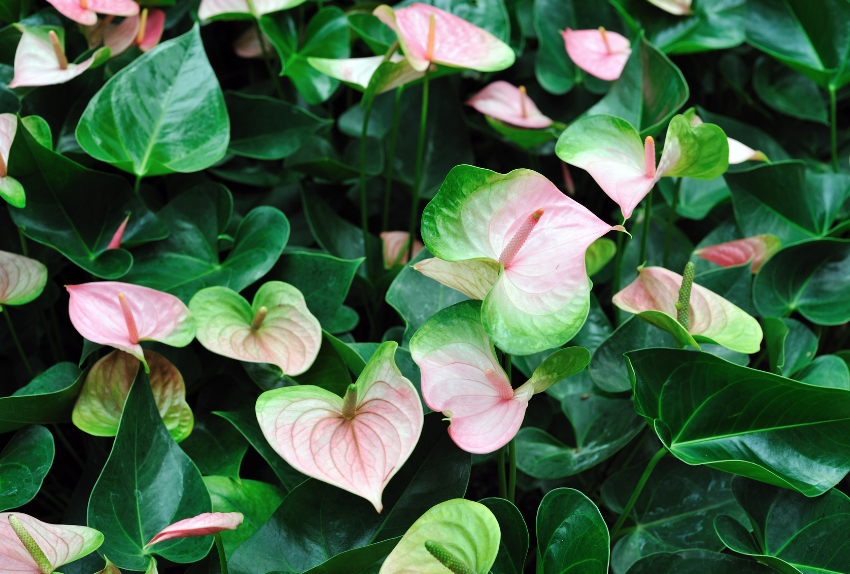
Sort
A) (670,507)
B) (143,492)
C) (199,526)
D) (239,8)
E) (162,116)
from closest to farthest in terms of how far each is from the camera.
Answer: (199,526), (143,492), (670,507), (162,116), (239,8)

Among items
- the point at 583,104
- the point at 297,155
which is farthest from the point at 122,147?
the point at 583,104

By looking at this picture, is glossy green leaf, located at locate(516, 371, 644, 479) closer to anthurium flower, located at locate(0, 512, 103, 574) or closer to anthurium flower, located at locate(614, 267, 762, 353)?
anthurium flower, located at locate(614, 267, 762, 353)

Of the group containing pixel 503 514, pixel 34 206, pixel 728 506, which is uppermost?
pixel 34 206

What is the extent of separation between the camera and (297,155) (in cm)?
94

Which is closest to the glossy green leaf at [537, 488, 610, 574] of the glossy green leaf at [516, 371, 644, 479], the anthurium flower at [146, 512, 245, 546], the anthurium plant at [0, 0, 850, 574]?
the anthurium plant at [0, 0, 850, 574]

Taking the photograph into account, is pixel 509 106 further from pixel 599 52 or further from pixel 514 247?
pixel 514 247

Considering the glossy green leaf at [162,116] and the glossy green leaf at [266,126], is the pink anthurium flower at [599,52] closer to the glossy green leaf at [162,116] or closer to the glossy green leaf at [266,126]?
the glossy green leaf at [266,126]

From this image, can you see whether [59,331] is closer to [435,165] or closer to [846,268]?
[435,165]

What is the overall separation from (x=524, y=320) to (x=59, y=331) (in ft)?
2.18

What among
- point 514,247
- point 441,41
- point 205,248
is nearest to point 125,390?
point 205,248

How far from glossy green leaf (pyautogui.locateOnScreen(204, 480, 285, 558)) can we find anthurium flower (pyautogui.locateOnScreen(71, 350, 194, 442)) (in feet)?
0.21

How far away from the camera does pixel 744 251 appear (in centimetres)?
80

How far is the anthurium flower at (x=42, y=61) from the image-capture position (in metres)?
0.76

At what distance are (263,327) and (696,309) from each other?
1.39 ft
